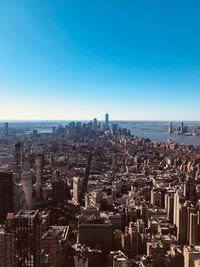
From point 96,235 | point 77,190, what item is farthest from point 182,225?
point 77,190

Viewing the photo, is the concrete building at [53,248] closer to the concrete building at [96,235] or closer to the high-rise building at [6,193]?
the concrete building at [96,235]

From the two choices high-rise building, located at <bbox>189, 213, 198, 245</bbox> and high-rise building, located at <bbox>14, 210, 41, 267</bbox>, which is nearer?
high-rise building, located at <bbox>14, 210, 41, 267</bbox>

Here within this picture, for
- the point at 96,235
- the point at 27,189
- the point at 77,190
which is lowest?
the point at 96,235

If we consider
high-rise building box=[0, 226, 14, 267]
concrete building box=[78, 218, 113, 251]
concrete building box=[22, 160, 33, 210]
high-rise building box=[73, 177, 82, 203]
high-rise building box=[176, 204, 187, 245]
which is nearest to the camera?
high-rise building box=[0, 226, 14, 267]

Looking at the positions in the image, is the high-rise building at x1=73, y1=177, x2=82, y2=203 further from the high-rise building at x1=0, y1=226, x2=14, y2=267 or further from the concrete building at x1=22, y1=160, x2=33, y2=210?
the high-rise building at x1=0, y1=226, x2=14, y2=267

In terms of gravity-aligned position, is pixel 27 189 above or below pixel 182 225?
above

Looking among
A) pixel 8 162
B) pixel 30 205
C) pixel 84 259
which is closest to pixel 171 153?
pixel 8 162

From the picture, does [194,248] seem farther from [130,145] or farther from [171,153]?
[130,145]

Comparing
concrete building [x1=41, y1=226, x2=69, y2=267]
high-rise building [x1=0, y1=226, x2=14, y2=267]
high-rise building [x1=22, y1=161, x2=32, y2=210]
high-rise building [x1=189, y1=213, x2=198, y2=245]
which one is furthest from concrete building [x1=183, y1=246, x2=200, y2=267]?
high-rise building [x1=22, y1=161, x2=32, y2=210]

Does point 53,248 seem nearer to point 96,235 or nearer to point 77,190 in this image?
point 96,235
